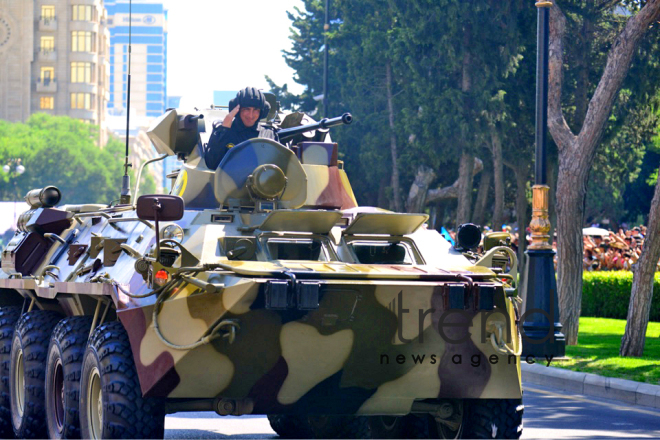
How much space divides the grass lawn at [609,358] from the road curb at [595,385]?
13.8 inches

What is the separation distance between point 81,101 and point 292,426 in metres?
125

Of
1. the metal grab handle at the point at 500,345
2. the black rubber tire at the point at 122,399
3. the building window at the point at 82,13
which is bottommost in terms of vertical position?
the black rubber tire at the point at 122,399

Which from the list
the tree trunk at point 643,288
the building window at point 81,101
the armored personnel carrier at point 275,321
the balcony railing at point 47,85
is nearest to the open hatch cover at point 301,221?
the armored personnel carrier at point 275,321

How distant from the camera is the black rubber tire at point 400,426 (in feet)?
33.7

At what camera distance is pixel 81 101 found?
132625mm

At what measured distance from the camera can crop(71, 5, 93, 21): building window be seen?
131m

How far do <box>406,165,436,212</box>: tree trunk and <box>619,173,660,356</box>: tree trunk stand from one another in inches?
1041

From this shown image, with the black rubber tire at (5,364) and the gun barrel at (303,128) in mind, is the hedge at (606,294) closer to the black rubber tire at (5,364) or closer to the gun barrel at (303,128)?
the gun barrel at (303,128)

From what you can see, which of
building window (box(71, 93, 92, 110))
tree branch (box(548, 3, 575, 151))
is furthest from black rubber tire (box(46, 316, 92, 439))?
building window (box(71, 93, 92, 110))

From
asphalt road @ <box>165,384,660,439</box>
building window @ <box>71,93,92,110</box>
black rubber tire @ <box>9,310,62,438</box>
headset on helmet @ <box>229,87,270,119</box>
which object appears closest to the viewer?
black rubber tire @ <box>9,310,62,438</box>

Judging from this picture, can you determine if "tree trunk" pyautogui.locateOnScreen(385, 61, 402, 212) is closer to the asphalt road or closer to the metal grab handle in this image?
the asphalt road

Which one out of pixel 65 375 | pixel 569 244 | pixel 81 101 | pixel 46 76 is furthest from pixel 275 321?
pixel 81 101

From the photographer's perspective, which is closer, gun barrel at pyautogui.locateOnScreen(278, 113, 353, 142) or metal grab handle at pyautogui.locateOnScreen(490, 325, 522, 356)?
metal grab handle at pyautogui.locateOnScreen(490, 325, 522, 356)

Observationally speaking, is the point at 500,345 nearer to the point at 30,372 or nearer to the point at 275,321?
the point at 275,321
